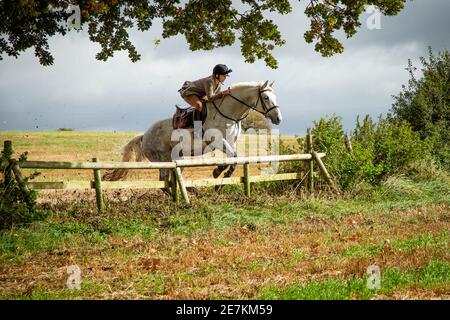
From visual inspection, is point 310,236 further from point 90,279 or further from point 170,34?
point 170,34

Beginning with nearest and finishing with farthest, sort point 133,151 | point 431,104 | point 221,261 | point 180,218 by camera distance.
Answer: point 221,261, point 180,218, point 133,151, point 431,104

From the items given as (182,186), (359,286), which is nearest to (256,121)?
(182,186)

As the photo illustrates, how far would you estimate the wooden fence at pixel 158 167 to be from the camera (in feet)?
37.5

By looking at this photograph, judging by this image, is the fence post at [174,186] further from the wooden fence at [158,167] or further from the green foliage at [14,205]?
the green foliage at [14,205]

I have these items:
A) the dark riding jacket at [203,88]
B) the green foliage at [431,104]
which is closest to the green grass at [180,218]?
the dark riding jacket at [203,88]

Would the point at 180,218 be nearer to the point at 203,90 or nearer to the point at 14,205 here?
the point at 14,205

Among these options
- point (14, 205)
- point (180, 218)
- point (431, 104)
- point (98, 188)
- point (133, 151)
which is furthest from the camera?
point (431, 104)

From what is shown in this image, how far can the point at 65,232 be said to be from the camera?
1057cm

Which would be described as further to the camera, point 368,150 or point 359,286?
point 368,150

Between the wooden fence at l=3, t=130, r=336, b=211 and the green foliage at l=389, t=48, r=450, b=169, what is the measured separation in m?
9.47

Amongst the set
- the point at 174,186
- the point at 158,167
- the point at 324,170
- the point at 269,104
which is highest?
the point at 269,104

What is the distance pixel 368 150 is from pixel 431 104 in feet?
32.5

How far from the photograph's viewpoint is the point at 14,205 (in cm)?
1073
